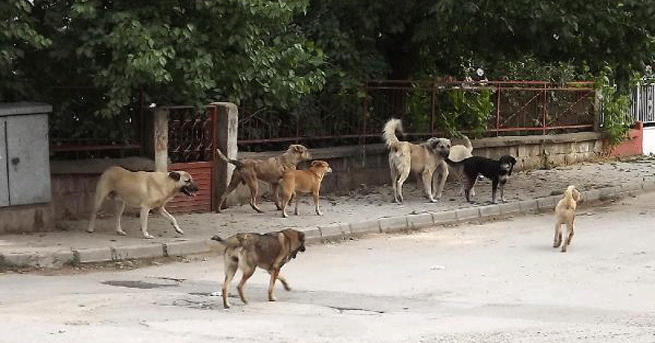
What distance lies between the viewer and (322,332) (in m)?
9.44

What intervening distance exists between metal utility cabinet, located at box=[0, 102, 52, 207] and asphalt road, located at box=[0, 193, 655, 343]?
2.17 m

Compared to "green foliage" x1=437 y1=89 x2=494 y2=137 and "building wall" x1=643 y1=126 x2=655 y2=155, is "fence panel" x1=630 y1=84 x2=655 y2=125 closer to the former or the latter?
"building wall" x1=643 y1=126 x2=655 y2=155

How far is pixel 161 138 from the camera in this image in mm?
16281

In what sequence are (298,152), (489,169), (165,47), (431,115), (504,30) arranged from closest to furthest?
(165,47), (298,152), (489,169), (504,30), (431,115)

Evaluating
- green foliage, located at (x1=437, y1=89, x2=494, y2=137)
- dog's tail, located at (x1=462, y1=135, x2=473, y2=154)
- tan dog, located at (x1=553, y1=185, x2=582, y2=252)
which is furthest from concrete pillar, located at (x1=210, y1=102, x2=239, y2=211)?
green foliage, located at (x1=437, y1=89, x2=494, y2=137)

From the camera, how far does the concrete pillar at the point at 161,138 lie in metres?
16.2

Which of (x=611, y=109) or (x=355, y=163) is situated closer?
(x=355, y=163)

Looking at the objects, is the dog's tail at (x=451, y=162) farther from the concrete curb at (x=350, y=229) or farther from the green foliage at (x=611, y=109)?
the green foliage at (x=611, y=109)

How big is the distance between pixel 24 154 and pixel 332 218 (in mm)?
4494

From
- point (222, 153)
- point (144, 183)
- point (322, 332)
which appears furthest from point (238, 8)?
point (322, 332)

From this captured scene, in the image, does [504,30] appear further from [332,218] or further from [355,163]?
[332,218]

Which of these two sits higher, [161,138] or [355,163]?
[161,138]

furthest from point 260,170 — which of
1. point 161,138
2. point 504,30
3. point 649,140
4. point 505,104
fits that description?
point 649,140

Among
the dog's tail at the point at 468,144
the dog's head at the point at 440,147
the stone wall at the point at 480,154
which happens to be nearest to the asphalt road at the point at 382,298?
the dog's head at the point at 440,147
